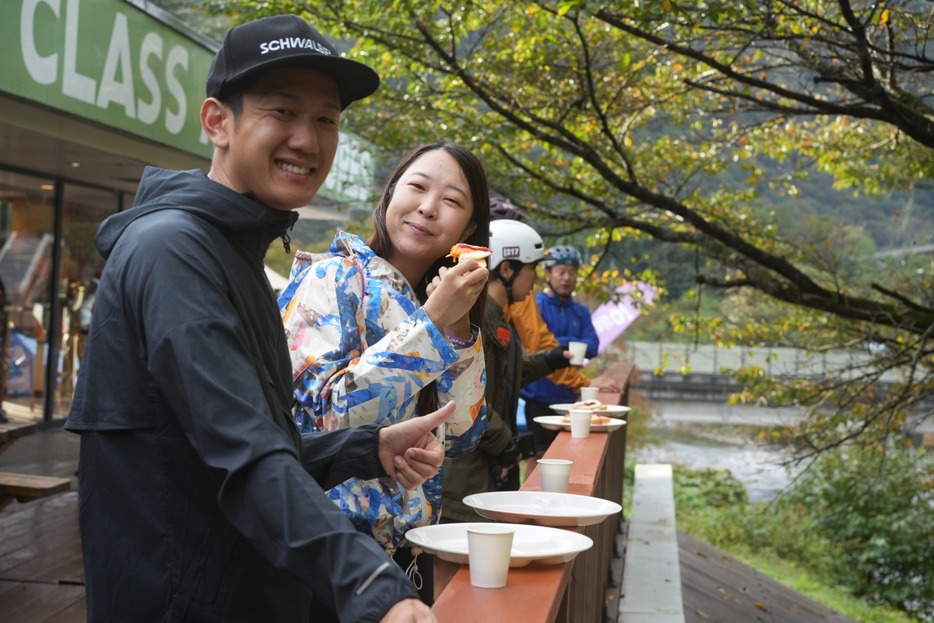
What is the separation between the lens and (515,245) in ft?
20.7

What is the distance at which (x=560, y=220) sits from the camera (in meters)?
10.9

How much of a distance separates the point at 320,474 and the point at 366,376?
12.8 inches

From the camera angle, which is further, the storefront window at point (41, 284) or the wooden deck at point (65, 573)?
the storefront window at point (41, 284)

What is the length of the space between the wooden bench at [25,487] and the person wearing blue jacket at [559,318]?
10.8 ft

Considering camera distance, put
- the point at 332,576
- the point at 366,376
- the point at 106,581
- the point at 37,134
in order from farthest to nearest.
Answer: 1. the point at 37,134
2. the point at 366,376
3. the point at 106,581
4. the point at 332,576

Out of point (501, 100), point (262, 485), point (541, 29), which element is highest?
point (541, 29)

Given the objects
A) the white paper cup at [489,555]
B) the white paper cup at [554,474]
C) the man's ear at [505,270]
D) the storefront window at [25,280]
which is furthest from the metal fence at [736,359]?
the white paper cup at [489,555]

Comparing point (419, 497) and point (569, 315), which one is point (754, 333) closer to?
point (569, 315)

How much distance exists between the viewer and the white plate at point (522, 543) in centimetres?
229

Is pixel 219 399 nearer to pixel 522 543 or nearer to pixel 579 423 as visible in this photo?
pixel 522 543

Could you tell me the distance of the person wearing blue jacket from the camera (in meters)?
7.95

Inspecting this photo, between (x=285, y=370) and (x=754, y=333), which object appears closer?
(x=285, y=370)

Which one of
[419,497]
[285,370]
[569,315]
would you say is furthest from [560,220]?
[285,370]

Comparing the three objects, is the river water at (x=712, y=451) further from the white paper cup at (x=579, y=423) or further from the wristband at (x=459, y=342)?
the wristband at (x=459, y=342)
